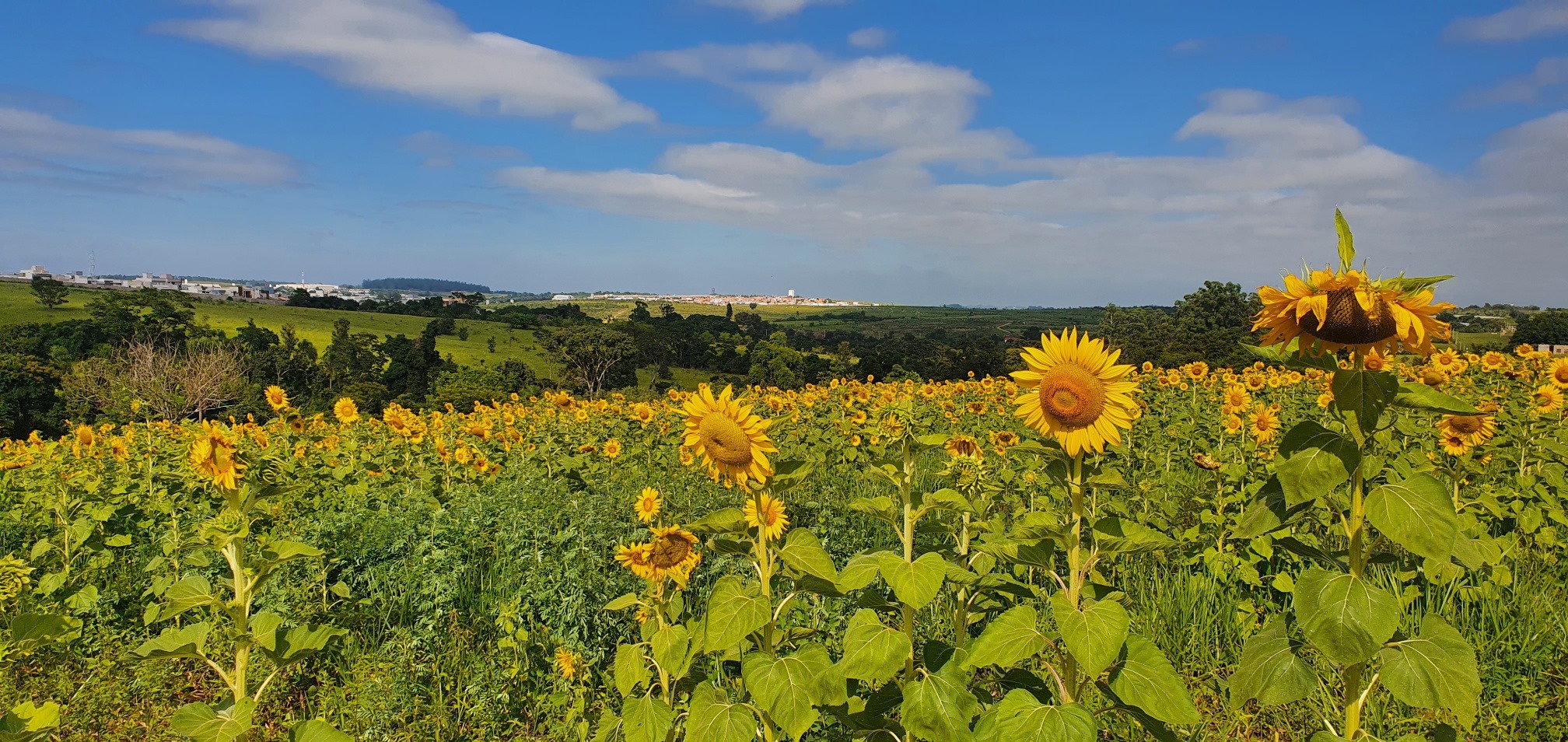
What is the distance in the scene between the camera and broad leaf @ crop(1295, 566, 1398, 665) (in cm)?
159

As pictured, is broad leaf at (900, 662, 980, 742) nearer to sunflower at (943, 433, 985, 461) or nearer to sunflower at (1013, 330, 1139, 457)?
sunflower at (1013, 330, 1139, 457)

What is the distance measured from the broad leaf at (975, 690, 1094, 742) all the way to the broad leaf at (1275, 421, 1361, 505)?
2.19ft

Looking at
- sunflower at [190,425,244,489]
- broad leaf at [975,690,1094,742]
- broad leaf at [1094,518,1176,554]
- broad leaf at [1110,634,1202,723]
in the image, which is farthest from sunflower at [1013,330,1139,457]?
sunflower at [190,425,244,489]

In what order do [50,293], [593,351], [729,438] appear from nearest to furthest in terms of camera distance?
[729,438], [593,351], [50,293]

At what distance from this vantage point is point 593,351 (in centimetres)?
6569

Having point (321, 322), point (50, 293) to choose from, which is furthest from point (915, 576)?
point (50, 293)

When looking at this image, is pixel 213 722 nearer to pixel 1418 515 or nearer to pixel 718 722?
pixel 718 722

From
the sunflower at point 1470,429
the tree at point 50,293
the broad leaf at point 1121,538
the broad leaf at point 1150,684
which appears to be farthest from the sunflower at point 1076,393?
the tree at point 50,293

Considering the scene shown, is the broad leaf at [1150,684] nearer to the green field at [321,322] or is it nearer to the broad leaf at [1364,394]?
the broad leaf at [1364,394]

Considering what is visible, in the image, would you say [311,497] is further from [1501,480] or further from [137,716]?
[1501,480]

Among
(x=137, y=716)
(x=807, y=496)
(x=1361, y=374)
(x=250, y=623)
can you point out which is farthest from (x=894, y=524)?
(x=807, y=496)

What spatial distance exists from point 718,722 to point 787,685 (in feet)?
0.75

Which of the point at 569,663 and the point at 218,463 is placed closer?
the point at 218,463

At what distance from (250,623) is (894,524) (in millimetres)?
2067
